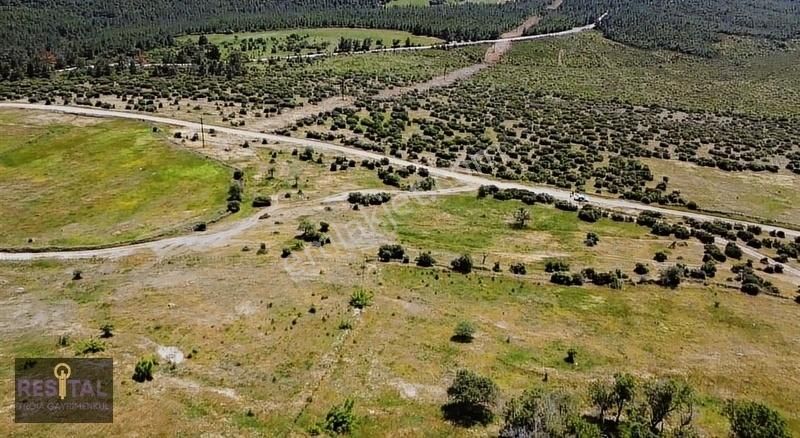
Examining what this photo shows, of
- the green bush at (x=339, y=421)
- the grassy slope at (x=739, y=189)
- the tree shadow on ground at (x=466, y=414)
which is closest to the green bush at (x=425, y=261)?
the tree shadow on ground at (x=466, y=414)

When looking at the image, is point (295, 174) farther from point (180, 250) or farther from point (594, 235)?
point (594, 235)

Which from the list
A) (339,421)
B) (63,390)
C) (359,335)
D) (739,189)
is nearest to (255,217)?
(359,335)

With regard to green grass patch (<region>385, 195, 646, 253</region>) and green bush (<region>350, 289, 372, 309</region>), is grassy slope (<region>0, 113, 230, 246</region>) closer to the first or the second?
green grass patch (<region>385, 195, 646, 253</region>)

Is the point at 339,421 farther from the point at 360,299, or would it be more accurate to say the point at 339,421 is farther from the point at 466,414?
the point at 360,299

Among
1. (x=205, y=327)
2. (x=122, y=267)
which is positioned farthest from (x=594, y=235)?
(x=122, y=267)

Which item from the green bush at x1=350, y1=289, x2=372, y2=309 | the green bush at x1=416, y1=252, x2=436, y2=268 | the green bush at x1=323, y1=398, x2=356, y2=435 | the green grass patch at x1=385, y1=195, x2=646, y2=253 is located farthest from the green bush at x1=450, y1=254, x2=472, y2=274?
the green bush at x1=323, y1=398, x2=356, y2=435

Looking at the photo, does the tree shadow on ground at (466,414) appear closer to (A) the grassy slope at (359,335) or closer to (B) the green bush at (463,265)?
(A) the grassy slope at (359,335)
